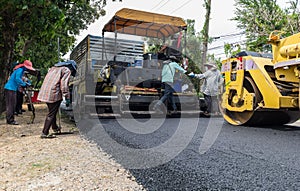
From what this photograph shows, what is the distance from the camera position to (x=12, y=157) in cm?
345

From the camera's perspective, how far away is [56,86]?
4852 mm

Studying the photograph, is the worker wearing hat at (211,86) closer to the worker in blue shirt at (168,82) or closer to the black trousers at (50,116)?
the worker in blue shirt at (168,82)

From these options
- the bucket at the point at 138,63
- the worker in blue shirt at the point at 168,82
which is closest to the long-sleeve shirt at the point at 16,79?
the bucket at the point at 138,63

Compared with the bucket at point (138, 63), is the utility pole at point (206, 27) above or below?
above

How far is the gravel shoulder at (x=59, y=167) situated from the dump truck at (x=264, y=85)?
3.07 meters

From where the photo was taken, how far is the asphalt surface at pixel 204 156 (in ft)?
8.11

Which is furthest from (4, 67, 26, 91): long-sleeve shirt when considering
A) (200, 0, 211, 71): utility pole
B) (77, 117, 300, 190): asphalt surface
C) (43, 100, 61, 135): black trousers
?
(200, 0, 211, 71): utility pole

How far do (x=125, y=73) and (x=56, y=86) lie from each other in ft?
8.51

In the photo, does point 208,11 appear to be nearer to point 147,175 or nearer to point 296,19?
point 296,19

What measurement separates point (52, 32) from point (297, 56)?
4.89 metres

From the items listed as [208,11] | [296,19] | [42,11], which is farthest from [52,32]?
[296,19]

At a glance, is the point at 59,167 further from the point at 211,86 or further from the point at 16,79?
the point at 211,86

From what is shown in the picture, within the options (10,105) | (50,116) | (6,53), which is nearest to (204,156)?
(50,116)

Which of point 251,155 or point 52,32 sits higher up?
point 52,32
